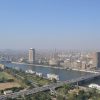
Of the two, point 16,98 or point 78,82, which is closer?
point 16,98

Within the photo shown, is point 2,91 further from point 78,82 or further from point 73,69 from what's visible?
point 73,69

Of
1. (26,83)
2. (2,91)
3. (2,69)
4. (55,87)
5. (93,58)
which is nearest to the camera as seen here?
(2,91)

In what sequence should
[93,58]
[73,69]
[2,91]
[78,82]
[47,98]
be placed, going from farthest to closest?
[93,58], [73,69], [78,82], [2,91], [47,98]

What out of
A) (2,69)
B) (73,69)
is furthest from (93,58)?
(2,69)

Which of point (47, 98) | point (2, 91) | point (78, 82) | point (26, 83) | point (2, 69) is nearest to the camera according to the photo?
point (47, 98)

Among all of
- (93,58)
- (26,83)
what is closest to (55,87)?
(26,83)

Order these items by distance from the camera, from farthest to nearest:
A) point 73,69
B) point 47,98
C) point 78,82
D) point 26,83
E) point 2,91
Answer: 1. point 73,69
2. point 78,82
3. point 26,83
4. point 2,91
5. point 47,98

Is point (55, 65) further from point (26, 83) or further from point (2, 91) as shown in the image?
point (2, 91)

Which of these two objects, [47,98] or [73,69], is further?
[73,69]
